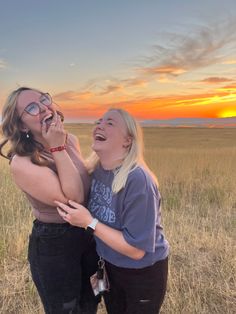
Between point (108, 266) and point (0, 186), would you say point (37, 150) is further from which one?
point (0, 186)

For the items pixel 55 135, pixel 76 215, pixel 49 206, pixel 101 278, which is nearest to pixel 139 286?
pixel 101 278

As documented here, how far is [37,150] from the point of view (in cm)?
201

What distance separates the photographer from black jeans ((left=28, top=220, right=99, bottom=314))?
1994 millimetres

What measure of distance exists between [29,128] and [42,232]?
1.80 ft

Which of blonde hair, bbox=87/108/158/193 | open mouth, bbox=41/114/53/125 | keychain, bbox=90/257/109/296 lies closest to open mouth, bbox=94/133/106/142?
blonde hair, bbox=87/108/158/193

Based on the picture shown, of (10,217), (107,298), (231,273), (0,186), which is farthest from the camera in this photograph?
(0,186)

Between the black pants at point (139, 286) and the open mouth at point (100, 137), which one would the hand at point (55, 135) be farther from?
the black pants at point (139, 286)

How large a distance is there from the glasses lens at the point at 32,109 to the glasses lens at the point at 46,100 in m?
0.05

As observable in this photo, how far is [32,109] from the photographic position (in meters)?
2.05

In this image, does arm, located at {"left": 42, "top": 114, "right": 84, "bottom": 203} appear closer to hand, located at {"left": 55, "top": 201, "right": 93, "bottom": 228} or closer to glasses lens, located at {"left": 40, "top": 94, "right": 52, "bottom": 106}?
hand, located at {"left": 55, "top": 201, "right": 93, "bottom": 228}

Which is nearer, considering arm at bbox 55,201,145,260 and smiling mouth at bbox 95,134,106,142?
arm at bbox 55,201,145,260

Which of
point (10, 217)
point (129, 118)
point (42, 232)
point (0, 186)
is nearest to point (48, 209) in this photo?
point (42, 232)

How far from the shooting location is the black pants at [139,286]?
6.37ft

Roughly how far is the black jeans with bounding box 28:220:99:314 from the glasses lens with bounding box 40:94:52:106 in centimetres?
63
